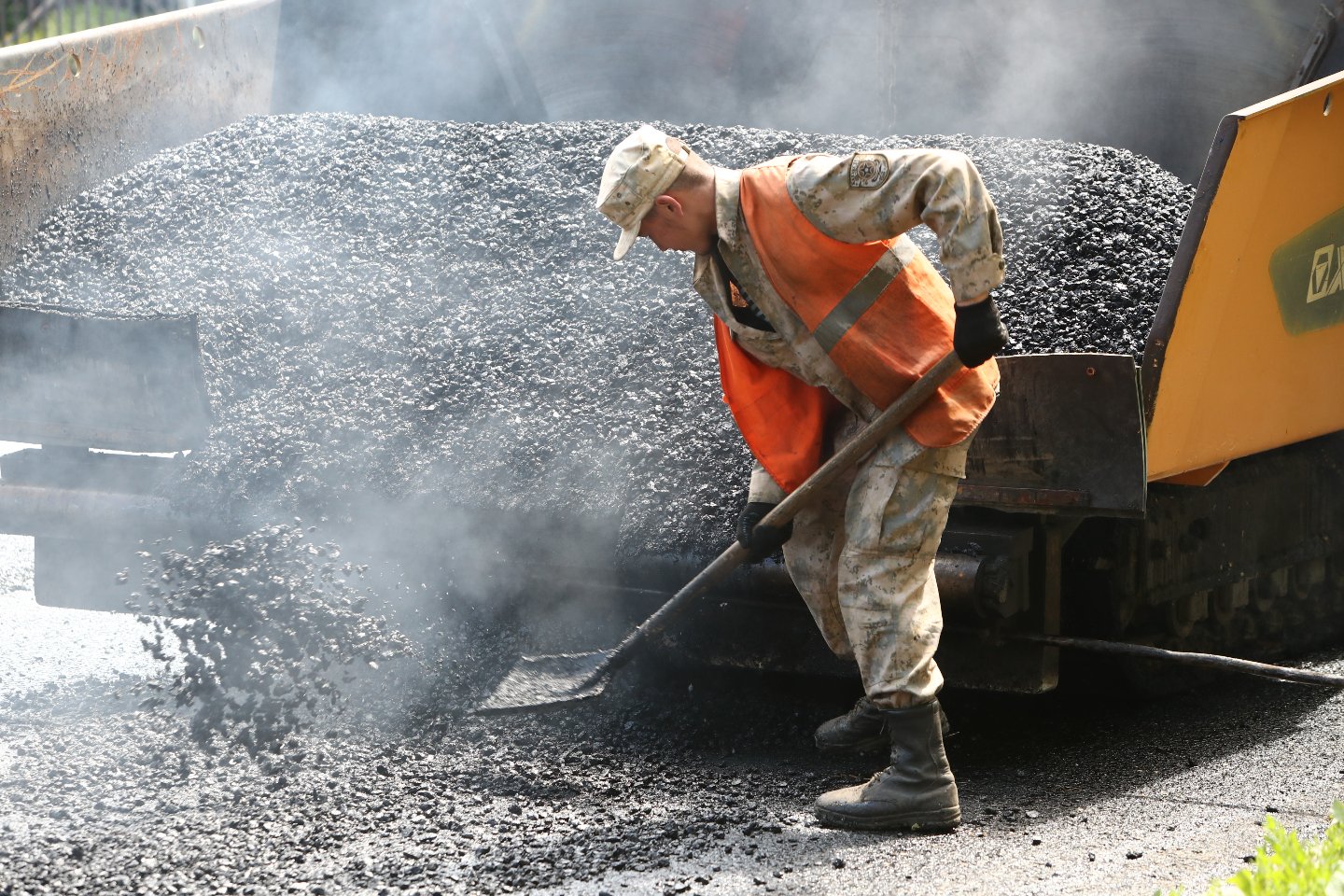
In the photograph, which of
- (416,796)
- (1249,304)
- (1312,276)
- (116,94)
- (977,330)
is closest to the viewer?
(977,330)

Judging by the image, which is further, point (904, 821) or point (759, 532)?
point (759, 532)

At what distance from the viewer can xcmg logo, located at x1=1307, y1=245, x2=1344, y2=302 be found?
3.42m

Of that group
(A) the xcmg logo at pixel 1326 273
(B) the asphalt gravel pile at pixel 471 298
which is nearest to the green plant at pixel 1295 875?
(B) the asphalt gravel pile at pixel 471 298

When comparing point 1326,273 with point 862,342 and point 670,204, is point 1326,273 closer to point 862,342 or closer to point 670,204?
point 862,342

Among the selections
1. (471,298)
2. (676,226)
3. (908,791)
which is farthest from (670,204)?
(471,298)

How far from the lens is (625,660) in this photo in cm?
316

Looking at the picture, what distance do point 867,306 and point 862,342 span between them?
0.07 meters

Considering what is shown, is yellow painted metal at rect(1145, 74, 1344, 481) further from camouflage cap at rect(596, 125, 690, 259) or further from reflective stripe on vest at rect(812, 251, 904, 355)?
camouflage cap at rect(596, 125, 690, 259)

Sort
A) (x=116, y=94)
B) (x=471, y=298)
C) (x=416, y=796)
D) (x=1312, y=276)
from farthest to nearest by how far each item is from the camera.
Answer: (x=116, y=94) → (x=471, y=298) → (x=1312, y=276) → (x=416, y=796)

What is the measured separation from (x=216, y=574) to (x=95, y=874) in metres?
1.00

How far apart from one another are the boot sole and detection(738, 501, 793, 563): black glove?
1.82 feet

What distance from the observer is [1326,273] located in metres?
3.48

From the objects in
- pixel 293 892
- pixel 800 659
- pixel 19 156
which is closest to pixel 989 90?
pixel 800 659

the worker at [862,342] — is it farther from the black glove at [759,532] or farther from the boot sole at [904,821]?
the black glove at [759,532]
